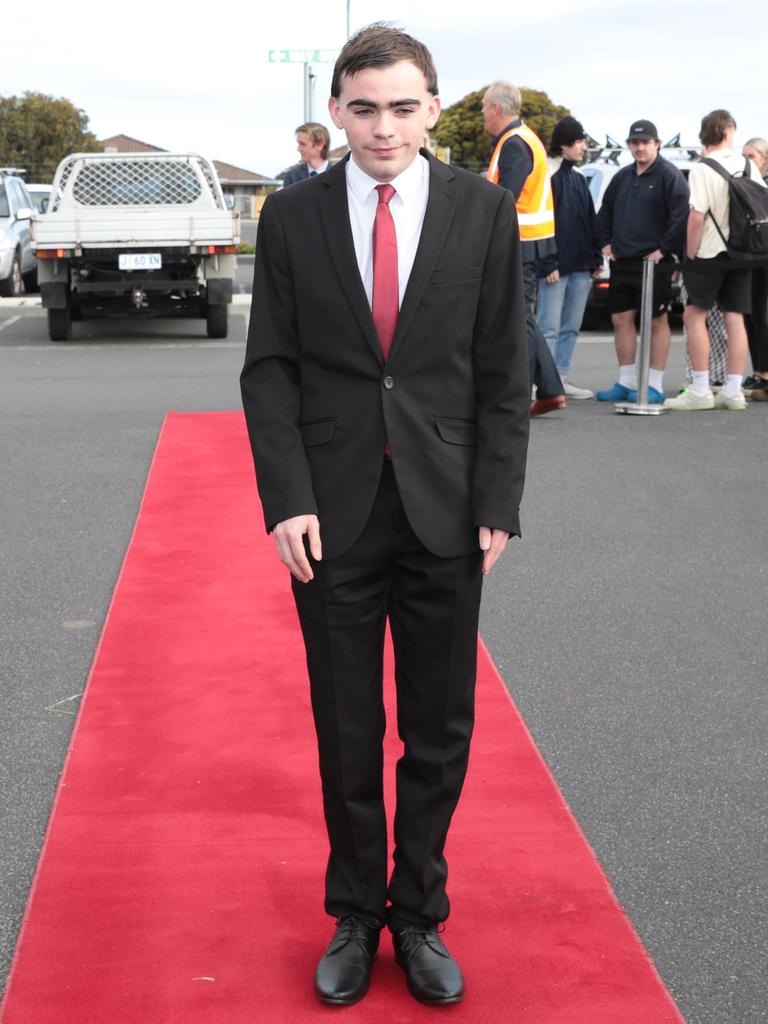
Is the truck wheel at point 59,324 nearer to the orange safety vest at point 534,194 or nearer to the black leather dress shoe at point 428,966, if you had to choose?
the orange safety vest at point 534,194

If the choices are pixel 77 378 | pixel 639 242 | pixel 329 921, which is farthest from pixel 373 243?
pixel 77 378

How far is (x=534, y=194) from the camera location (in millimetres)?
9859

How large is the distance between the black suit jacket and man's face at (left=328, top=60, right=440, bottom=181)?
0.33 feet

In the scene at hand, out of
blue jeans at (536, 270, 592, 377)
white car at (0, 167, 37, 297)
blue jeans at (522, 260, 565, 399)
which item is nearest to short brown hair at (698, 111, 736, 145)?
blue jeans at (536, 270, 592, 377)

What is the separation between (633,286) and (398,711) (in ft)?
27.0

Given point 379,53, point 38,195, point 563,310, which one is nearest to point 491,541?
point 379,53

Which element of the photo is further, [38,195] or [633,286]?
[38,195]

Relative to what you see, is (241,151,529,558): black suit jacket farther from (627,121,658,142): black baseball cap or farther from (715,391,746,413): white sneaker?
(715,391,746,413): white sneaker

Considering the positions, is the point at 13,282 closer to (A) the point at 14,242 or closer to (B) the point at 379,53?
(A) the point at 14,242

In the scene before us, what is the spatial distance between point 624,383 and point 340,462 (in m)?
8.60

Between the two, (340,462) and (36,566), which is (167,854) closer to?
(340,462)

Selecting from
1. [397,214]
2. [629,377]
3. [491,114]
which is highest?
[491,114]

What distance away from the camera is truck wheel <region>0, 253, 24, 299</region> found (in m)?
21.0

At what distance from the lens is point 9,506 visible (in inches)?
307
